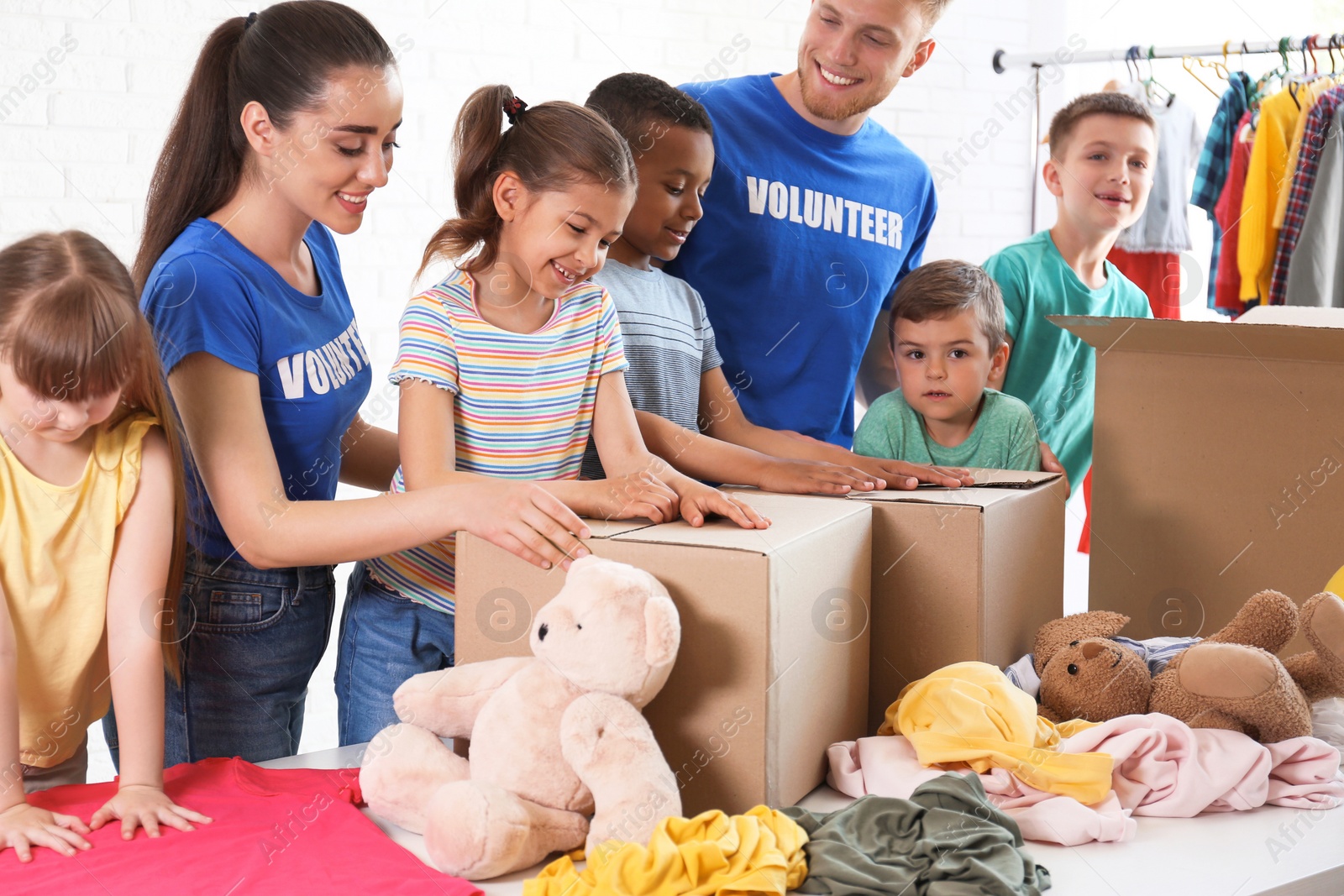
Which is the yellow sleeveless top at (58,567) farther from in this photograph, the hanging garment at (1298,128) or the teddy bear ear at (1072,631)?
the hanging garment at (1298,128)

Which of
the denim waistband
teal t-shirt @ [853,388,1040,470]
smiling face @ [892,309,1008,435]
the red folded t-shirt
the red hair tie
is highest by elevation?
the red hair tie

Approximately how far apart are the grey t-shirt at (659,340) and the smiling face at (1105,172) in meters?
0.84

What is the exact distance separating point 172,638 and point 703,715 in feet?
1.58

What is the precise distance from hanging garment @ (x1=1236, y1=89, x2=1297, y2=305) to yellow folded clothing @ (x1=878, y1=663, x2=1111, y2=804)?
2.20 m

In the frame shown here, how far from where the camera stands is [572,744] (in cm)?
77

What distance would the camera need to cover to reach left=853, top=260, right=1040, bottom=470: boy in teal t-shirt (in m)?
1.45

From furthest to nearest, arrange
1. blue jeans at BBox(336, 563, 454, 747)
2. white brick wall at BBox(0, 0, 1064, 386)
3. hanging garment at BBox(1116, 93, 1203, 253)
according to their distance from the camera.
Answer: hanging garment at BBox(1116, 93, 1203, 253) < white brick wall at BBox(0, 0, 1064, 386) < blue jeans at BBox(336, 563, 454, 747)

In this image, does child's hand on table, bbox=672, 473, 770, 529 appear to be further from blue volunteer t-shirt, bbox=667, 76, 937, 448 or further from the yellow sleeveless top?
blue volunteer t-shirt, bbox=667, 76, 937, 448

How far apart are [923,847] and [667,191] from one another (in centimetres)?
82

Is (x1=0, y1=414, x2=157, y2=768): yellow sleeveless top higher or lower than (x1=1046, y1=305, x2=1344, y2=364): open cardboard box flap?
lower

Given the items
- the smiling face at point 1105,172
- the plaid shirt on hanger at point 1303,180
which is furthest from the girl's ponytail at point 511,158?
the plaid shirt on hanger at point 1303,180

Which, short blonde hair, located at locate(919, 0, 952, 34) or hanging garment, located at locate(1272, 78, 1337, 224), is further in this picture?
hanging garment, located at locate(1272, 78, 1337, 224)

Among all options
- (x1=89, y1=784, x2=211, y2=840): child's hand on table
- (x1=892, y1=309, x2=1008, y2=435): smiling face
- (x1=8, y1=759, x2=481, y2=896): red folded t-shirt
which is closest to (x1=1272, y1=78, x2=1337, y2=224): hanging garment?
(x1=892, y1=309, x2=1008, y2=435): smiling face

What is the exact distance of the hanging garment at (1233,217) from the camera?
9.05 ft
